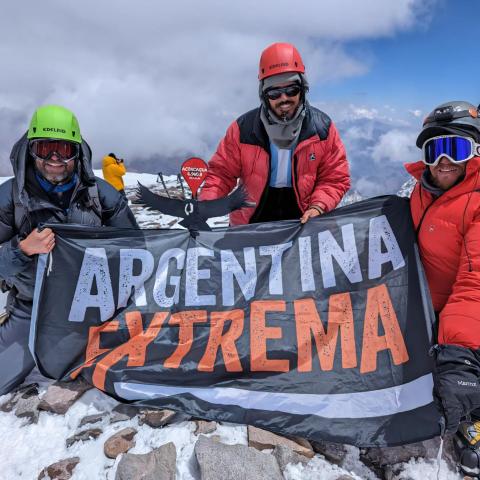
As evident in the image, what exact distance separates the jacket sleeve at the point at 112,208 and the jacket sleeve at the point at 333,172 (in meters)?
2.49

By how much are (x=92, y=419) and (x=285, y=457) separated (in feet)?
6.19

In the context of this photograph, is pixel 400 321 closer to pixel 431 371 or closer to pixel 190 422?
pixel 431 371

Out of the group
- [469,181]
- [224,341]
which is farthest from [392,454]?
[469,181]

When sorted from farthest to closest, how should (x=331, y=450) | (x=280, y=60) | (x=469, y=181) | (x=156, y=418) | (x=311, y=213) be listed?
(x=280, y=60) < (x=311, y=213) < (x=156, y=418) < (x=469, y=181) < (x=331, y=450)

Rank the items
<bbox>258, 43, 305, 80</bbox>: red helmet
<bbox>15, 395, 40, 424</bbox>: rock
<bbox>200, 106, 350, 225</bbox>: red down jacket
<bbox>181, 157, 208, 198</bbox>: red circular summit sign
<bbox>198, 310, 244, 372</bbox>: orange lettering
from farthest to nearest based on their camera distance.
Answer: <bbox>181, 157, 208, 198</bbox>: red circular summit sign → <bbox>200, 106, 350, 225</bbox>: red down jacket → <bbox>258, 43, 305, 80</bbox>: red helmet → <bbox>198, 310, 244, 372</bbox>: orange lettering → <bbox>15, 395, 40, 424</bbox>: rock

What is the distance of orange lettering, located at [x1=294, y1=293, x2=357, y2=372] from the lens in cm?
361

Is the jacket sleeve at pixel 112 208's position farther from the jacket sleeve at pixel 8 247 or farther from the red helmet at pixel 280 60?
the red helmet at pixel 280 60

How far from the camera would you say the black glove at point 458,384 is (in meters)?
2.68

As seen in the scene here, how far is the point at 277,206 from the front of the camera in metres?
5.26

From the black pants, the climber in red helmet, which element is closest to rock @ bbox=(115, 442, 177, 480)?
the climber in red helmet

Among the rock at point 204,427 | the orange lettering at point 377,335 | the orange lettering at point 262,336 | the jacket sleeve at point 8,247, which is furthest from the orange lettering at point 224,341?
the jacket sleeve at point 8,247

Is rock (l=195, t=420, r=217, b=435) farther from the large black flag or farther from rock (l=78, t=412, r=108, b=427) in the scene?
rock (l=78, t=412, r=108, b=427)

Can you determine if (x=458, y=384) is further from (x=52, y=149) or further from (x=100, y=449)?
(x=52, y=149)

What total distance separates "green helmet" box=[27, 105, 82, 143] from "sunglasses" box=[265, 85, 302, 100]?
246cm
